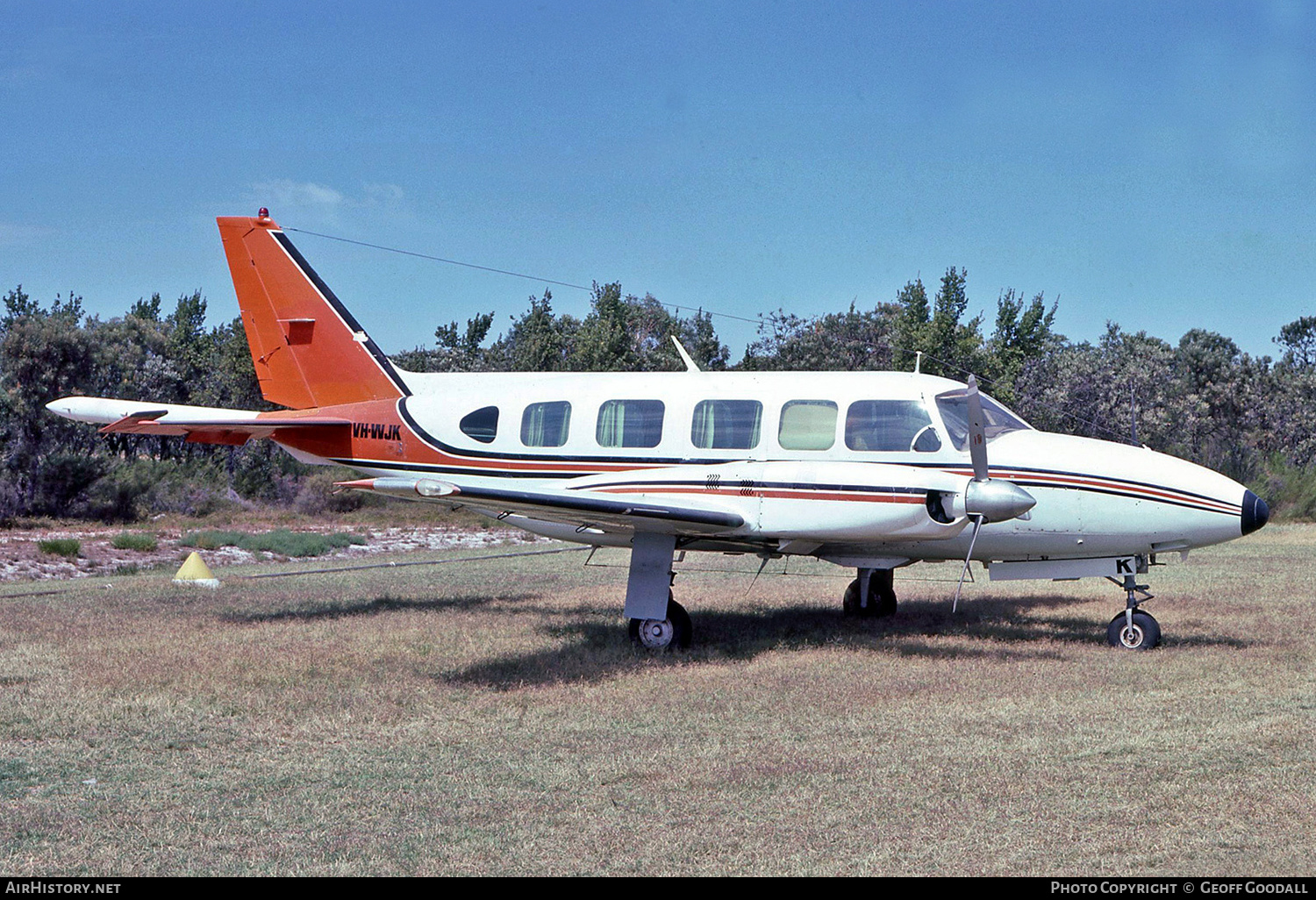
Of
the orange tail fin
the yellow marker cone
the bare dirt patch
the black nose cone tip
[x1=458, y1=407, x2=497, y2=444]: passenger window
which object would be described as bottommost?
the bare dirt patch

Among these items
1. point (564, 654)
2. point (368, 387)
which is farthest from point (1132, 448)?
point (368, 387)

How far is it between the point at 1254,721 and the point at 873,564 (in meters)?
4.71

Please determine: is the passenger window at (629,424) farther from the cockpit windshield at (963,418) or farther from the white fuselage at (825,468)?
the cockpit windshield at (963,418)

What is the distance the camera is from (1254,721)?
24.8 feet

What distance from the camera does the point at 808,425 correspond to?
37.0 ft

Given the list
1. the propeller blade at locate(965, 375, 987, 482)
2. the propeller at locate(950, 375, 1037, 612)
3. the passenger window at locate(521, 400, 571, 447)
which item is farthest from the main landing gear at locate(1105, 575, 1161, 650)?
the passenger window at locate(521, 400, 571, 447)

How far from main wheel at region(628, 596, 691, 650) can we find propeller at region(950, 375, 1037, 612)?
2.78m

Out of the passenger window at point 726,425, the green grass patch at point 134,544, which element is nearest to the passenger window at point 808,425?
the passenger window at point 726,425

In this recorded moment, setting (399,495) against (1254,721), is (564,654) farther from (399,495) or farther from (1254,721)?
(1254,721)

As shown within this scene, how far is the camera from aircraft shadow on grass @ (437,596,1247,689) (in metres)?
10.2

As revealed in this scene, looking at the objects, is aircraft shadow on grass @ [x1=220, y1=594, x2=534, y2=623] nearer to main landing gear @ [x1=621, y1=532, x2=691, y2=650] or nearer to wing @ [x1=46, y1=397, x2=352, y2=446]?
wing @ [x1=46, y1=397, x2=352, y2=446]

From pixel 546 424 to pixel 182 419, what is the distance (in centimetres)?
421

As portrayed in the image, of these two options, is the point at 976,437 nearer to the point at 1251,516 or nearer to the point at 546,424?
the point at 1251,516

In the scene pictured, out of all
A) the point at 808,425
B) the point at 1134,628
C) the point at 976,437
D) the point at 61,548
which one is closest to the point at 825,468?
the point at 808,425
